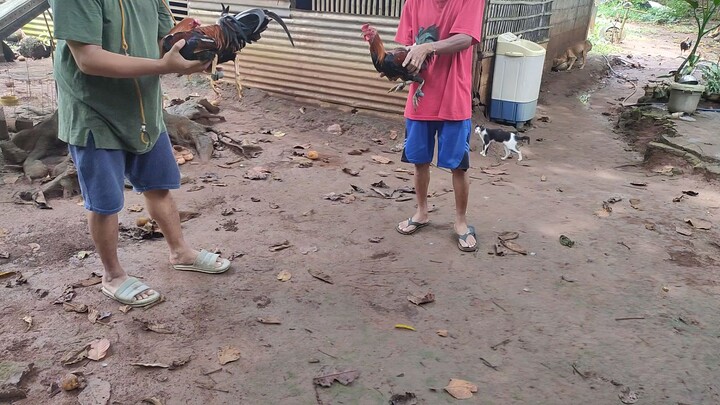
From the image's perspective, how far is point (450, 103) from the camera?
393cm

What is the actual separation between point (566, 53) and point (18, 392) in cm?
1215

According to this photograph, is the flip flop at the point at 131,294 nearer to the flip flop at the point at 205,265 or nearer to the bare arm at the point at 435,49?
the flip flop at the point at 205,265

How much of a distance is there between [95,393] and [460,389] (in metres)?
1.72

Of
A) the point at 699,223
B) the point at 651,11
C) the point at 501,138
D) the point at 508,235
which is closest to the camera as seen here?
the point at 508,235

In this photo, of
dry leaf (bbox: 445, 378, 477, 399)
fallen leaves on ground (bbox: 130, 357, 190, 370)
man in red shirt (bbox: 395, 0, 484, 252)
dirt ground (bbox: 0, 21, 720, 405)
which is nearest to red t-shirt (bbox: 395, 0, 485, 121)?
man in red shirt (bbox: 395, 0, 484, 252)

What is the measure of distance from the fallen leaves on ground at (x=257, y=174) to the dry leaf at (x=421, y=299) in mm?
2619

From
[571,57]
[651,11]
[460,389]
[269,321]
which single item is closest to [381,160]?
[269,321]

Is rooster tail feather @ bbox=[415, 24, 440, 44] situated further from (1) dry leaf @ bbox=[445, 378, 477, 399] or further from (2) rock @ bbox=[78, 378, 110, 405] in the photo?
(2) rock @ bbox=[78, 378, 110, 405]

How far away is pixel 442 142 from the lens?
4086mm

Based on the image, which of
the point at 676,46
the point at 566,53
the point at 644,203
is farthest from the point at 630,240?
the point at 676,46

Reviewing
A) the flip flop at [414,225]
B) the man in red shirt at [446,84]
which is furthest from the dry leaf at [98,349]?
the man in red shirt at [446,84]

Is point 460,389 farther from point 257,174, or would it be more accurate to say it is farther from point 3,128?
point 3,128

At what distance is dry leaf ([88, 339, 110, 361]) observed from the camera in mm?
2836

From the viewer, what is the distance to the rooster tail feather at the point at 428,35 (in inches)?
151
